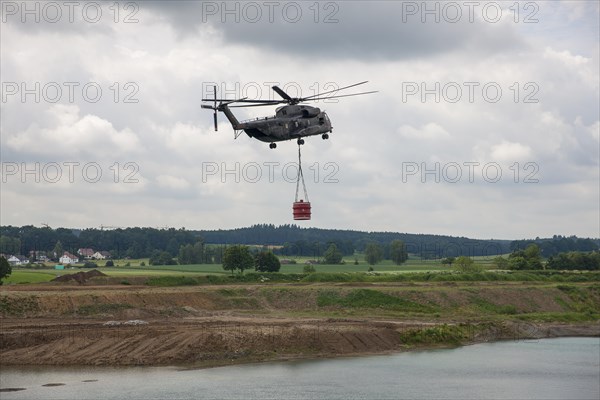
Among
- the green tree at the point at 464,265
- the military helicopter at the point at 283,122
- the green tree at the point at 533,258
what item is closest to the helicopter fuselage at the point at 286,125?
the military helicopter at the point at 283,122

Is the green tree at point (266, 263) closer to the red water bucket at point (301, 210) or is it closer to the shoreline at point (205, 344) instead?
the shoreline at point (205, 344)

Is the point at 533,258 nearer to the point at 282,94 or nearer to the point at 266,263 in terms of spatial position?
the point at 266,263

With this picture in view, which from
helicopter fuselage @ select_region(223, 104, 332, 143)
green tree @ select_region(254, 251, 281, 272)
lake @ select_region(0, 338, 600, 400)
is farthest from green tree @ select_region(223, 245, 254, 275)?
helicopter fuselage @ select_region(223, 104, 332, 143)

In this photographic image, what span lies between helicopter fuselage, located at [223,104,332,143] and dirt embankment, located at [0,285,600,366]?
19394 mm

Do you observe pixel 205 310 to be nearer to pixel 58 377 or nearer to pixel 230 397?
pixel 58 377

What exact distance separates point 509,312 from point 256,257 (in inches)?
1656

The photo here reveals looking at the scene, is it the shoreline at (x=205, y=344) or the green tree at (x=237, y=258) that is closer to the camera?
the shoreline at (x=205, y=344)

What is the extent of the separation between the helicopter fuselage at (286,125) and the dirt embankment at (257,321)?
19.4 meters

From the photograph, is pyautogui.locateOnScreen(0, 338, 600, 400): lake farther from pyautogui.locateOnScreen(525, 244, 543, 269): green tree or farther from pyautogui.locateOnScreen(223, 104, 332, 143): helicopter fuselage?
pyautogui.locateOnScreen(525, 244, 543, 269): green tree

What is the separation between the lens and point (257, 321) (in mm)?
77188

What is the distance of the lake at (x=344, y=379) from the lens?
5203 cm

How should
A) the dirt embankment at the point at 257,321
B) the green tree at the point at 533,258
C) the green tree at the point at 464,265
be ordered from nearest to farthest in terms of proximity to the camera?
the dirt embankment at the point at 257,321 < the green tree at the point at 464,265 < the green tree at the point at 533,258

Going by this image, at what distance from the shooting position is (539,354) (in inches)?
2771

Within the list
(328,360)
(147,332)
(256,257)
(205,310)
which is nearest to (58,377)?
(147,332)
